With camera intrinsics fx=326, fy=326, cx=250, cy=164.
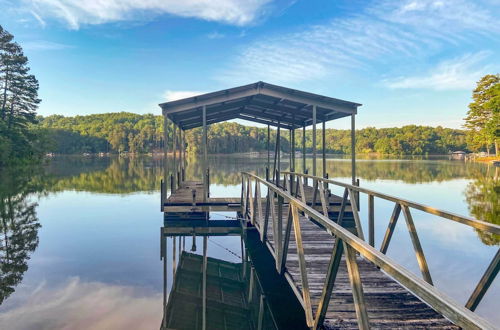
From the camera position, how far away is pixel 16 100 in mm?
41000

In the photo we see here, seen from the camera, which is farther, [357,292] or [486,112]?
[486,112]

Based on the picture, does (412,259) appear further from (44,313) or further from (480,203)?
(480,203)

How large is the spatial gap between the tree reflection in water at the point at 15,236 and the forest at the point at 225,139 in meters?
79.3

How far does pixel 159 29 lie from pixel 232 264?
46.3m

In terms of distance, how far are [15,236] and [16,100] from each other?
39852 mm

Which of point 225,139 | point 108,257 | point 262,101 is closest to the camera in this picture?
point 108,257

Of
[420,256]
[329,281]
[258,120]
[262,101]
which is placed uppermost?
[262,101]

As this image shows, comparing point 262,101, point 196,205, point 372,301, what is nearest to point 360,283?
point 372,301

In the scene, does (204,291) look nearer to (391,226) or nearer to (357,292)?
(391,226)

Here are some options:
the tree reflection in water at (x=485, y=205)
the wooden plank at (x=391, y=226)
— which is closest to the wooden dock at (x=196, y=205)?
the wooden plank at (x=391, y=226)

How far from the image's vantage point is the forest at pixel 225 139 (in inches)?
4009

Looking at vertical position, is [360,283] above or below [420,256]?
above

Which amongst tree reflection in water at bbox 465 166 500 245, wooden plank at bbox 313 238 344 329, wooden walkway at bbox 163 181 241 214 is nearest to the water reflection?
wooden plank at bbox 313 238 344 329

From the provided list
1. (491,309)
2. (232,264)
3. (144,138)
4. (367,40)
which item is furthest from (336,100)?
(144,138)
